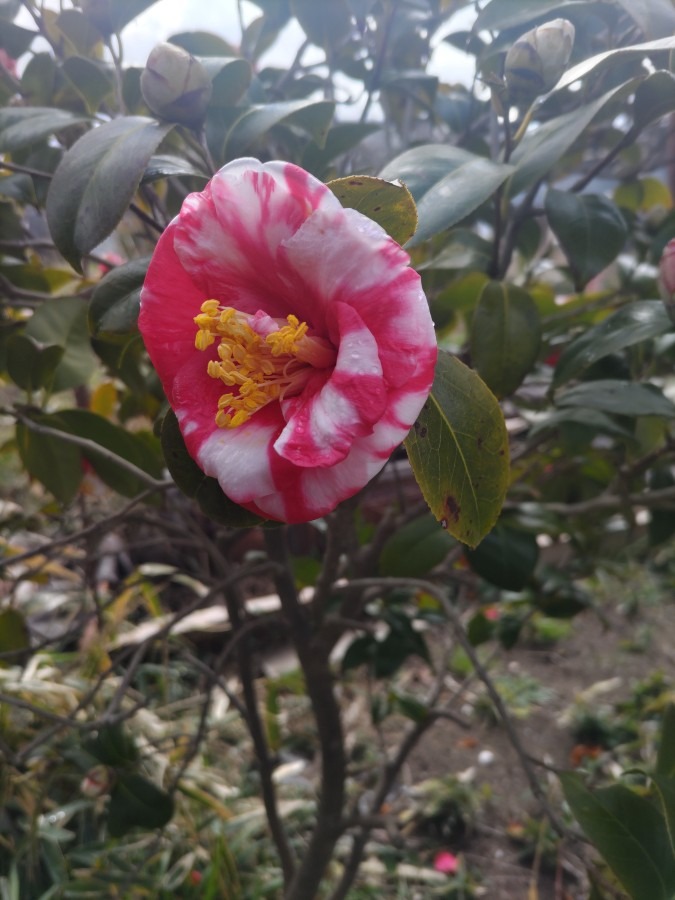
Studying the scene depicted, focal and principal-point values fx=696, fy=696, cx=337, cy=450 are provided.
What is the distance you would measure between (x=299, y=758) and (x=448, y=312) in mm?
1314

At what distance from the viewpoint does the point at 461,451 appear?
1.44 feet

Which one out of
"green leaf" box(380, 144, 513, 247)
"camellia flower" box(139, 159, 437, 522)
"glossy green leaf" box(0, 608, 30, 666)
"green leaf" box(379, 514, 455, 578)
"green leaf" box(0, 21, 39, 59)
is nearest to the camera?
"camellia flower" box(139, 159, 437, 522)

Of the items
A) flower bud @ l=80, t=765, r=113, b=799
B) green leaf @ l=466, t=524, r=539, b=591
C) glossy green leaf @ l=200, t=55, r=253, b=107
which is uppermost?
glossy green leaf @ l=200, t=55, r=253, b=107

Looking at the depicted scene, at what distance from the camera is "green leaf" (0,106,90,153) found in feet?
1.92

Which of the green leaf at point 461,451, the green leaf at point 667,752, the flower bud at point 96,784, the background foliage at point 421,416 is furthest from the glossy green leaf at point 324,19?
the flower bud at point 96,784

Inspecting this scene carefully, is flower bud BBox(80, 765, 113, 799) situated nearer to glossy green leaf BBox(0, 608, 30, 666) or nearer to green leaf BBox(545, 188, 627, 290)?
glossy green leaf BBox(0, 608, 30, 666)

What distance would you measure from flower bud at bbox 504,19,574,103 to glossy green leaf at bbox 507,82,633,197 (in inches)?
1.4

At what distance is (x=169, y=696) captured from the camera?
1.91 meters

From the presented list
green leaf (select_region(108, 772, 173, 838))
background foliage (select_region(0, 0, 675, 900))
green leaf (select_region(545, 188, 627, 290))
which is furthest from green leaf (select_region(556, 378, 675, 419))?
green leaf (select_region(108, 772, 173, 838))

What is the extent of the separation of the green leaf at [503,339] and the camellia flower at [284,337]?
0.79 ft

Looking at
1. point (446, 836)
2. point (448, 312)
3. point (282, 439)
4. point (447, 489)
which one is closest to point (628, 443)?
point (448, 312)

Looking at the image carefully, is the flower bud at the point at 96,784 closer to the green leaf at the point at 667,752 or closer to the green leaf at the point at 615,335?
the green leaf at the point at 667,752

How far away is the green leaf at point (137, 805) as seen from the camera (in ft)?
2.84

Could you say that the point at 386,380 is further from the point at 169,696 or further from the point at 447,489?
the point at 169,696
